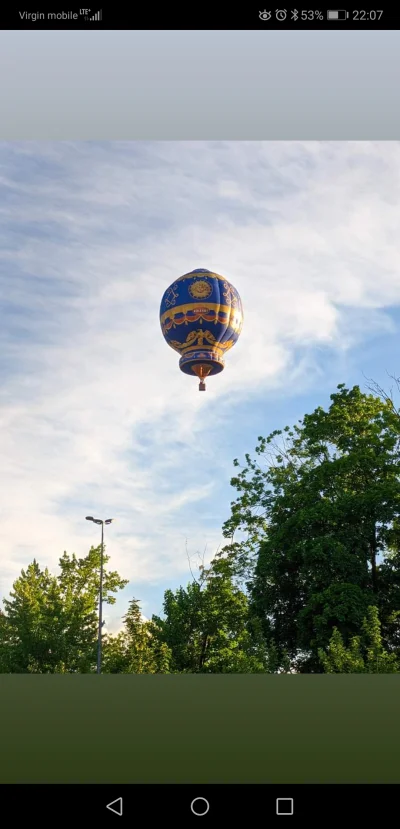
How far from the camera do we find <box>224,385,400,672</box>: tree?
29656 mm

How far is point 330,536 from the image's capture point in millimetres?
30438

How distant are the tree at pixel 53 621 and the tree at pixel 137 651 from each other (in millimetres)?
1446

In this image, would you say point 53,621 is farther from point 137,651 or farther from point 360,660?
point 360,660

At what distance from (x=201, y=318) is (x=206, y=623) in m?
17.3

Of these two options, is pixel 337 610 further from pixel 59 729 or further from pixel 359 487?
pixel 59 729

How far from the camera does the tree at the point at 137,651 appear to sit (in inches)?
1394

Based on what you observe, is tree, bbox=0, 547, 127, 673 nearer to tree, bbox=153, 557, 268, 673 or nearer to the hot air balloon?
tree, bbox=153, 557, 268, 673
